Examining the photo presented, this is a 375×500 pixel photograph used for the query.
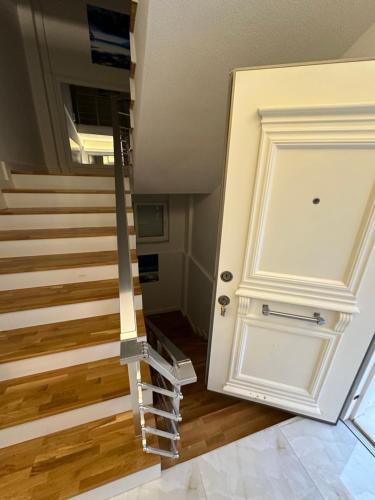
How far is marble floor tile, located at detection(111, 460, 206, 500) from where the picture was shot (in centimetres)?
101

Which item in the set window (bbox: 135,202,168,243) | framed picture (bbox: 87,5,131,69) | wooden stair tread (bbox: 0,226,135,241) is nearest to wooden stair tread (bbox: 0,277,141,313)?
wooden stair tread (bbox: 0,226,135,241)

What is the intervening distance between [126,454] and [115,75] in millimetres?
4034

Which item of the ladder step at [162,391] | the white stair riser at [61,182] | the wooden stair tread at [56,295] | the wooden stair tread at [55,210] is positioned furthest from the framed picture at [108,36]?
the ladder step at [162,391]

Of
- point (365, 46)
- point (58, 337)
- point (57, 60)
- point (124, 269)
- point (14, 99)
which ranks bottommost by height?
point (58, 337)

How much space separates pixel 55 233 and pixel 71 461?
1501 mm

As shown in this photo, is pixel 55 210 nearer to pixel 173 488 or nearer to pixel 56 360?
pixel 56 360

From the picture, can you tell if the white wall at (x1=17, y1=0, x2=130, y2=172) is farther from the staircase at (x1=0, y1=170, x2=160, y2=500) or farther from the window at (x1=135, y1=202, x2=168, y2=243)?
the staircase at (x1=0, y1=170, x2=160, y2=500)

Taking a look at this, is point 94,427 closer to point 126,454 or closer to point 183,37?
point 126,454

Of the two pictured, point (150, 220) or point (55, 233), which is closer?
point (55, 233)

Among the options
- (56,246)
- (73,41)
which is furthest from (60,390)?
(73,41)

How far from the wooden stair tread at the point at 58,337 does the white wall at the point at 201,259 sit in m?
1.46

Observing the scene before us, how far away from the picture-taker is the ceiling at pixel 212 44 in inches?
37.4

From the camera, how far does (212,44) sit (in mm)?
1092

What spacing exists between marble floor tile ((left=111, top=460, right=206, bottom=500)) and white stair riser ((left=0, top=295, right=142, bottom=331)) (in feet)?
2.92
